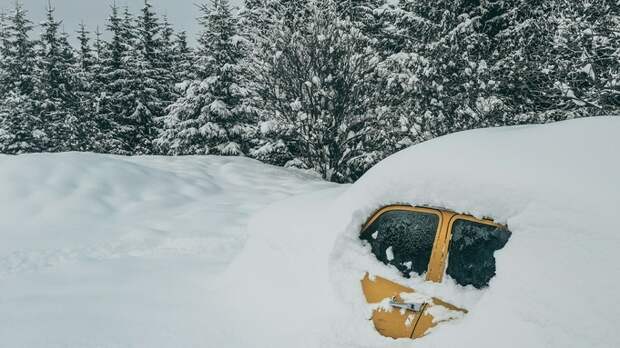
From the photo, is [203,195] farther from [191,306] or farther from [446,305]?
[446,305]

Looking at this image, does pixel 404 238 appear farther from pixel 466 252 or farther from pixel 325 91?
pixel 325 91

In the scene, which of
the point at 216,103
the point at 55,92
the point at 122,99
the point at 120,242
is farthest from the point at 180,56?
the point at 120,242

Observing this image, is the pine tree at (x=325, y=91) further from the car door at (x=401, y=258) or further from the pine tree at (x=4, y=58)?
the pine tree at (x=4, y=58)

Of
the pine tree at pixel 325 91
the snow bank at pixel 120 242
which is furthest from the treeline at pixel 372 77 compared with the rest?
the snow bank at pixel 120 242

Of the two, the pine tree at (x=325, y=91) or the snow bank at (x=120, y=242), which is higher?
the pine tree at (x=325, y=91)

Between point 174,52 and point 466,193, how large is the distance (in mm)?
33115

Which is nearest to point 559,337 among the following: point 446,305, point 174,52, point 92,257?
point 446,305

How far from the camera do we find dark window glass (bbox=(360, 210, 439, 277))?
2.98m

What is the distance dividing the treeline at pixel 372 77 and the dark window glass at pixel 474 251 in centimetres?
697

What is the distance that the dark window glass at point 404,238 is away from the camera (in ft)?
9.77

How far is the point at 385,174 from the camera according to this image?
336 cm

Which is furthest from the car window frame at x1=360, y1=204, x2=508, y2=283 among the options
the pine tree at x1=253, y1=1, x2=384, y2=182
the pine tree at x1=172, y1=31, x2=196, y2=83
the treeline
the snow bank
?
the pine tree at x1=172, y1=31, x2=196, y2=83

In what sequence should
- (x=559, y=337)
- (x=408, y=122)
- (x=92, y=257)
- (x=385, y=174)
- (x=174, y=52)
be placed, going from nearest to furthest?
(x=559, y=337) < (x=385, y=174) < (x=92, y=257) < (x=408, y=122) < (x=174, y=52)

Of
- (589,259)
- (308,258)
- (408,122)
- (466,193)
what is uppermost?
(408,122)
